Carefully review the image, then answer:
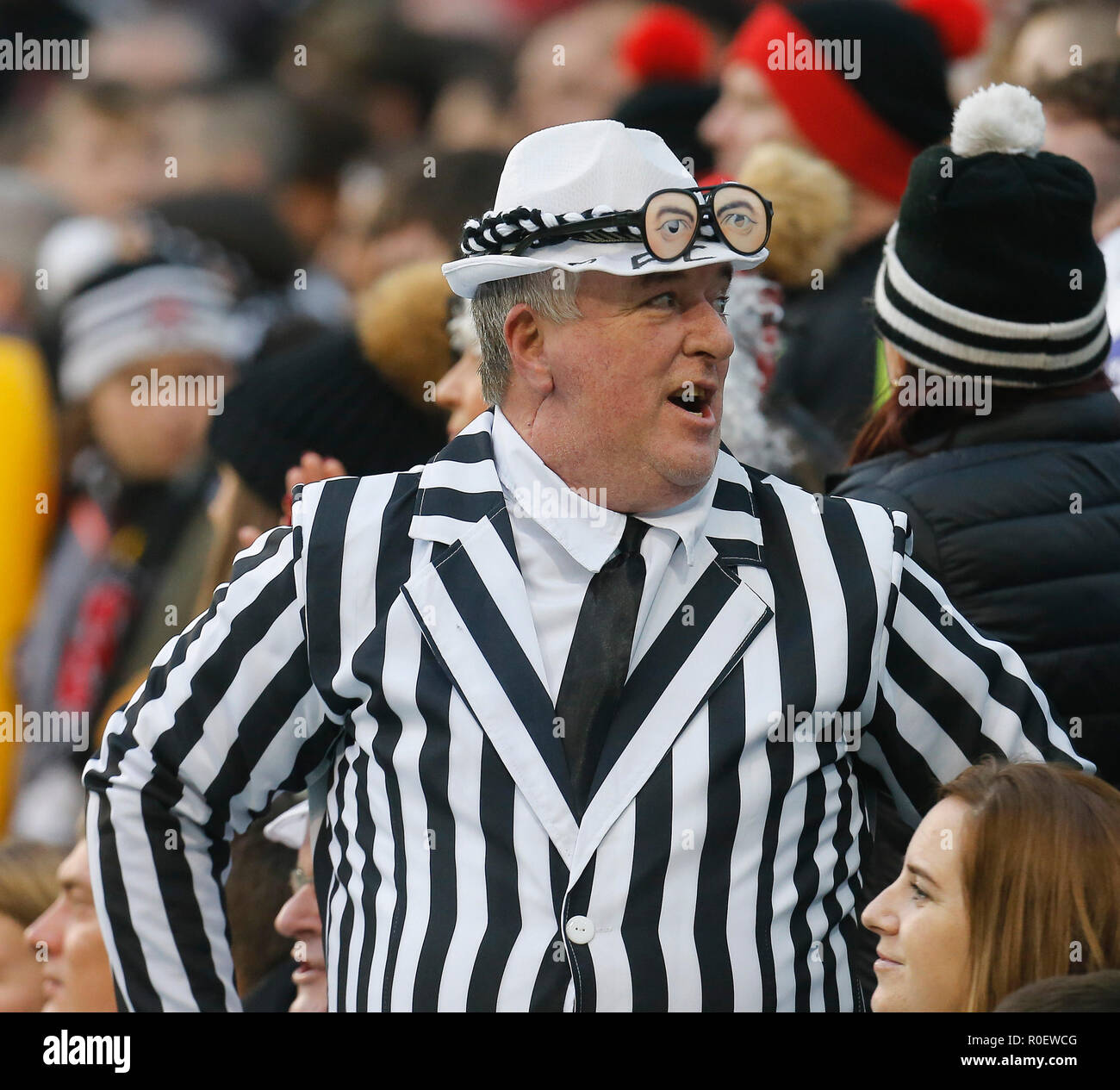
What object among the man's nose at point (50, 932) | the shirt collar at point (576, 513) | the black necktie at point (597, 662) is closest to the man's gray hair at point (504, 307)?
the shirt collar at point (576, 513)

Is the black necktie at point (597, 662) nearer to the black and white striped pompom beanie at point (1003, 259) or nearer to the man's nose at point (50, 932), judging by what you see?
the black and white striped pompom beanie at point (1003, 259)

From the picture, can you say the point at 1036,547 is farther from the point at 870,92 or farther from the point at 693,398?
the point at 870,92

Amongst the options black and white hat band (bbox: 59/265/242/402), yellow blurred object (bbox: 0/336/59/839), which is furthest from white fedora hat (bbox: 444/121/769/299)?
yellow blurred object (bbox: 0/336/59/839)

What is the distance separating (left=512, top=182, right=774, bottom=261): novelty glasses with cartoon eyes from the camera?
243 centimetres

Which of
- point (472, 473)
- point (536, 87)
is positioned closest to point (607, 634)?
point (472, 473)

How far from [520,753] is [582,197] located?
0.86m

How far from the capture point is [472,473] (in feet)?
8.49

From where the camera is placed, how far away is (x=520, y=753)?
7.77ft

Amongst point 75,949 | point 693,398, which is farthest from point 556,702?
point 75,949

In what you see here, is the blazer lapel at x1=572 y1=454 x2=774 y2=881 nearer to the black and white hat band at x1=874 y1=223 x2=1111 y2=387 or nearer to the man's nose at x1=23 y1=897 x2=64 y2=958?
the black and white hat band at x1=874 y1=223 x2=1111 y2=387

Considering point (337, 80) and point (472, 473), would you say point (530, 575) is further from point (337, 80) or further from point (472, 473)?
point (337, 80)

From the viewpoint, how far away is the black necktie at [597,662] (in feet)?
7.87
